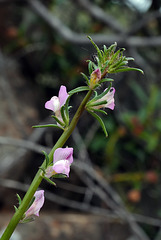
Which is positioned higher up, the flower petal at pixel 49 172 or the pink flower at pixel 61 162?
the pink flower at pixel 61 162

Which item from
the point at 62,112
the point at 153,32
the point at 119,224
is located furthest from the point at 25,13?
the point at 62,112

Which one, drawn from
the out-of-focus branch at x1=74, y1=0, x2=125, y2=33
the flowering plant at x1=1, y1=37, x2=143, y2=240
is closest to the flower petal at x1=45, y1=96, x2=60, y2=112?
the flowering plant at x1=1, y1=37, x2=143, y2=240

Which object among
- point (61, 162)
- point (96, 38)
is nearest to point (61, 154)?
point (61, 162)

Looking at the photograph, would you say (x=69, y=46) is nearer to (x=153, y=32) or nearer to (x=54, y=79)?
(x=54, y=79)

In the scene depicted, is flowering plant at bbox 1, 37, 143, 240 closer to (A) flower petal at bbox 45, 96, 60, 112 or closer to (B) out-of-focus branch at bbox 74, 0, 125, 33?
(A) flower petal at bbox 45, 96, 60, 112

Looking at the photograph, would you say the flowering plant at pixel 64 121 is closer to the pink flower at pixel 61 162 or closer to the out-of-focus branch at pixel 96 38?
the pink flower at pixel 61 162

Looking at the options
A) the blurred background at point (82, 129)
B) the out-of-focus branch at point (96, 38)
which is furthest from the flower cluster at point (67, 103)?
Result: the out-of-focus branch at point (96, 38)

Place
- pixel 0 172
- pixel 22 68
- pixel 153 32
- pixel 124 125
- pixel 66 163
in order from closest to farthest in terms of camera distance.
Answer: pixel 66 163
pixel 0 172
pixel 124 125
pixel 22 68
pixel 153 32

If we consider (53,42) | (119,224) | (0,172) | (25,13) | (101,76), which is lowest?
(119,224)
